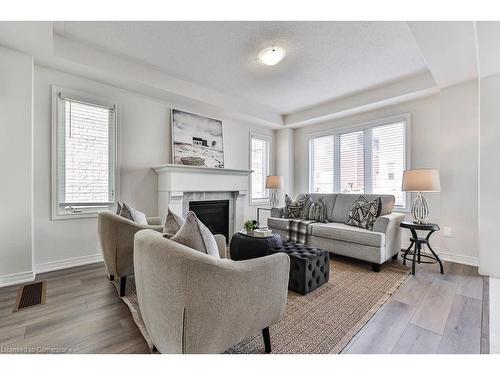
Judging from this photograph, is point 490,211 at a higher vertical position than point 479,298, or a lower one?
higher

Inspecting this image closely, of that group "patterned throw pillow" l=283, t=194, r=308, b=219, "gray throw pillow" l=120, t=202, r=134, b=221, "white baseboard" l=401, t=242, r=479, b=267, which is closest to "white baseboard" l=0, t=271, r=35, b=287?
"gray throw pillow" l=120, t=202, r=134, b=221

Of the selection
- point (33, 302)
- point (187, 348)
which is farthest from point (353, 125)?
point (33, 302)

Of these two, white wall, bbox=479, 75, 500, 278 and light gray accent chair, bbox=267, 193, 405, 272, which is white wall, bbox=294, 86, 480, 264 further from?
light gray accent chair, bbox=267, 193, 405, 272

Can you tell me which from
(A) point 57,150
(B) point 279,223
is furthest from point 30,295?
(B) point 279,223

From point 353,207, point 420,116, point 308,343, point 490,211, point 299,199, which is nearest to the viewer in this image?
point 308,343

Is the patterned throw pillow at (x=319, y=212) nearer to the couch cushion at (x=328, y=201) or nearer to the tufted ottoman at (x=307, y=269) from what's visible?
the couch cushion at (x=328, y=201)

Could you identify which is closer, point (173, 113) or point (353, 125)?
point (173, 113)

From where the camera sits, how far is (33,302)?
215 cm

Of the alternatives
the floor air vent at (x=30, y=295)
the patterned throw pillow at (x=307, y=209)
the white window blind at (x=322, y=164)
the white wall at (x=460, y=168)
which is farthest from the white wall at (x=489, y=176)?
the floor air vent at (x=30, y=295)

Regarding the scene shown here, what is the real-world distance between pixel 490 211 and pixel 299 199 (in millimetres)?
2532

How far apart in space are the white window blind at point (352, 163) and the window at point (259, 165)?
5.49 feet

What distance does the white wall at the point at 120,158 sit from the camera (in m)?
2.92

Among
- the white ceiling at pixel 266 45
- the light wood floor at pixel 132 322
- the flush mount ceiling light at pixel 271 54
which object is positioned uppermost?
the white ceiling at pixel 266 45
